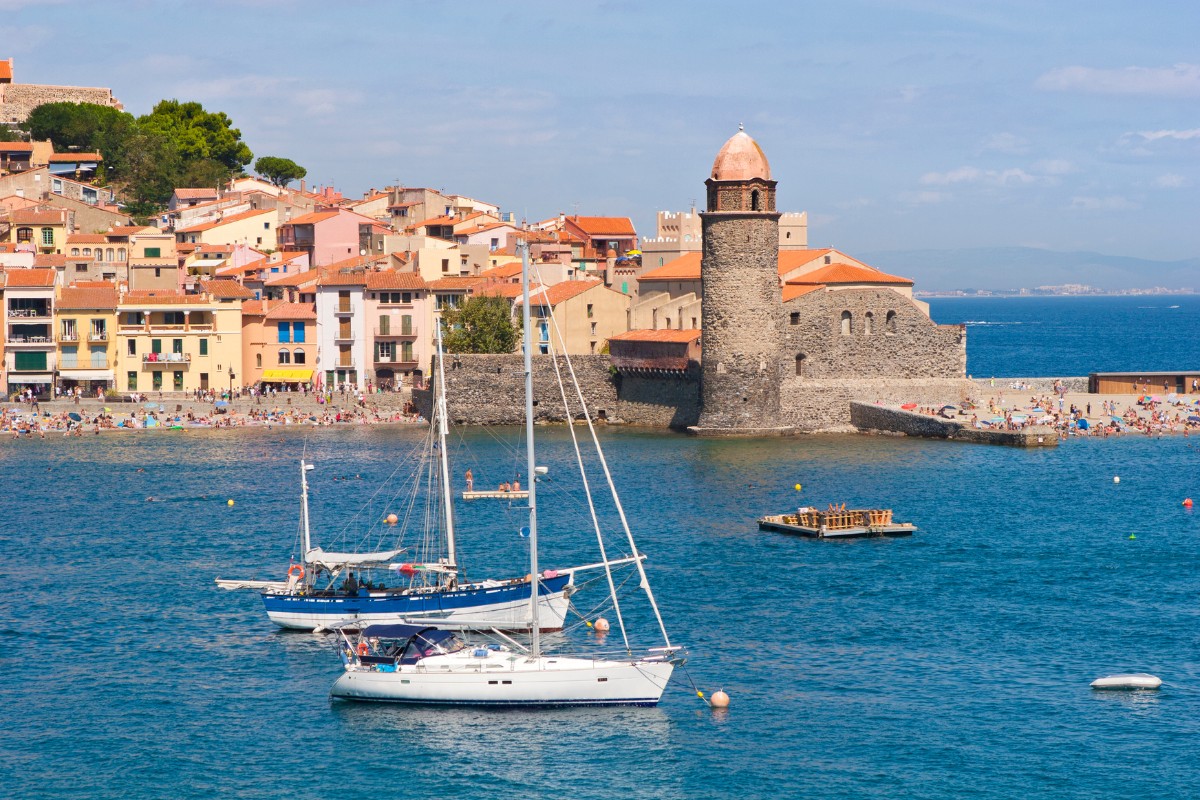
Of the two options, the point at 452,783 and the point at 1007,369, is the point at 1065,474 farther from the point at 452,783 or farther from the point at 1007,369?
the point at 1007,369

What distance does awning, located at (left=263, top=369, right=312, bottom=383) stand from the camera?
82500 mm

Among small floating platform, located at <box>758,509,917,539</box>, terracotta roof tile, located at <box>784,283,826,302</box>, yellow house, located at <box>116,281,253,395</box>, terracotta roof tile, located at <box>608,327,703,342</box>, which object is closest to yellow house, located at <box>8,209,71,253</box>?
yellow house, located at <box>116,281,253,395</box>

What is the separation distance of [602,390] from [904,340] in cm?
1381

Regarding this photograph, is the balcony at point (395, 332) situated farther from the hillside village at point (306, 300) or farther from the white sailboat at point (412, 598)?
the white sailboat at point (412, 598)

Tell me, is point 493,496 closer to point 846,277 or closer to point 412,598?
point 412,598

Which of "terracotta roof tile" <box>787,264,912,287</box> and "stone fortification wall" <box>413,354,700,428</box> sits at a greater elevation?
"terracotta roof tile" <box>787,264,912,287</box>

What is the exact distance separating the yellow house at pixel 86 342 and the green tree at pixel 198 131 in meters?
53.7

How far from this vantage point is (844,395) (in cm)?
7138

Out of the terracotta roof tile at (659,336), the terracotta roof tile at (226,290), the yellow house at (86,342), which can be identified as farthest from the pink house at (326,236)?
the terracotta roof tile at (659,336)

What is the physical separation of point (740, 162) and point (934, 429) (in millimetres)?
13381

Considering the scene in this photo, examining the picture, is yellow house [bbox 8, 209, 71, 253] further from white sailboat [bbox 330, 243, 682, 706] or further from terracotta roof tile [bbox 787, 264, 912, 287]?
white sailboat [bbox 330, 243, 682, 706]

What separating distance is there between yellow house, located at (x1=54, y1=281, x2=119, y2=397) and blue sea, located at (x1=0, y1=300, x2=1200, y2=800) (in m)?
20.8

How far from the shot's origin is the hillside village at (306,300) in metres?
79.1

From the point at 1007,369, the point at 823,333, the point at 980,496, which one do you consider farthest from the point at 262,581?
the point at 1007,369
